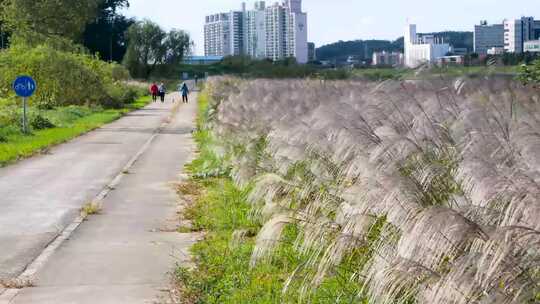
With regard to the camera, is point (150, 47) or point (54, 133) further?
point (150, 47)

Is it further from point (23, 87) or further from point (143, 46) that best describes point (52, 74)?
point (143, 46)

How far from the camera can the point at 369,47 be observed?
210ft

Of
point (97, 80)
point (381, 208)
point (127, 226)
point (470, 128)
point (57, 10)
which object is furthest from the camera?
point (97, 80)

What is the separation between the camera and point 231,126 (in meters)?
15.8

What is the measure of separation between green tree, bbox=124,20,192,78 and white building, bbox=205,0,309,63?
24.7 ft

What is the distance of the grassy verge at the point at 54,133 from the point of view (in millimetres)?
23375

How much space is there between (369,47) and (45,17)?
25049mm

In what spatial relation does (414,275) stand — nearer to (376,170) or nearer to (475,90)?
(376,170)

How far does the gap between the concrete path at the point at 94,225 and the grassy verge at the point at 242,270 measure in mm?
317

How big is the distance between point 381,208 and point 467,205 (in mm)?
632

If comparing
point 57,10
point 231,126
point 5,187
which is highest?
point 57,10

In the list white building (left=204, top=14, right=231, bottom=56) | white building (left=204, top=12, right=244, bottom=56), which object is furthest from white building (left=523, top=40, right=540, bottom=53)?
white building (left=204, top=14, right=231, bottom=56)

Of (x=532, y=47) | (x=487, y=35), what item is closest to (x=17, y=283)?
(x=532, y=47)

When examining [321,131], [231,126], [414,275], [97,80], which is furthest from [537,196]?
[97,80]
